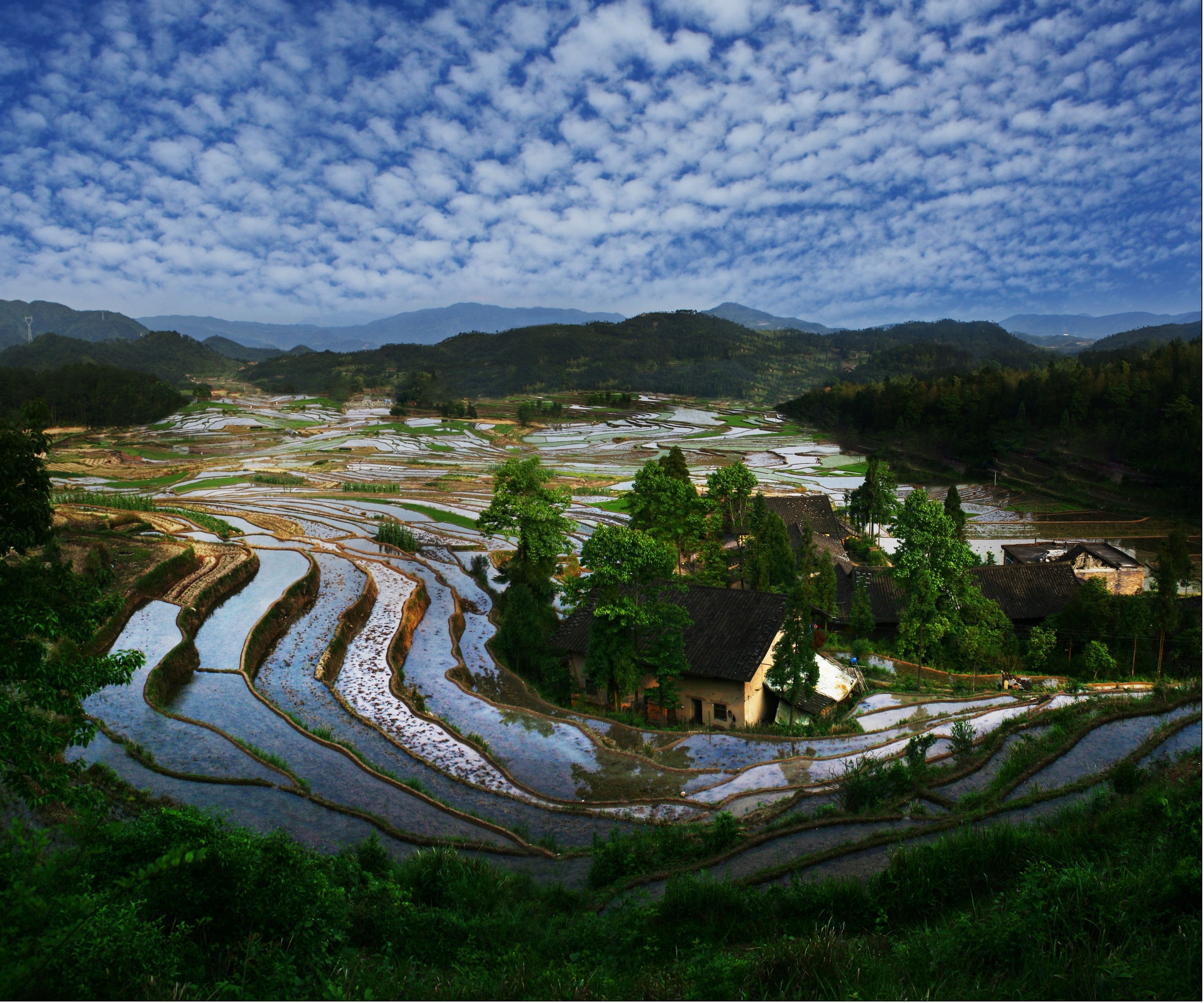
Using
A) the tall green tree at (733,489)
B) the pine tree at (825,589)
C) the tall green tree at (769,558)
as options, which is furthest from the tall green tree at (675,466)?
the pine tree at (825,589)

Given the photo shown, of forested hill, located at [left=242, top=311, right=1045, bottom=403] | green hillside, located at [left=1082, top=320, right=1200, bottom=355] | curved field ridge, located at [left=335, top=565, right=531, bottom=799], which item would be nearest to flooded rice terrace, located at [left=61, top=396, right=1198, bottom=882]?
curved field ridge, located at [left=335, top=565, right=531, bottom=799]

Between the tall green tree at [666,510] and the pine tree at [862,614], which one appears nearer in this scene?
the pine tree at [862,614]

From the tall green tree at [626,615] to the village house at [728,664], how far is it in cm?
81

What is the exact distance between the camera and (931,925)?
6.62 meters

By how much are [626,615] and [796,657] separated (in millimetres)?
4357

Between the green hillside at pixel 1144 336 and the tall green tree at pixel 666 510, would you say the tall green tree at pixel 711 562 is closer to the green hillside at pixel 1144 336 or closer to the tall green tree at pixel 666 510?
the tall green tree at pixel 666 510

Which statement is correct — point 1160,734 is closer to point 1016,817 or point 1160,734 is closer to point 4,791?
point 1016,817

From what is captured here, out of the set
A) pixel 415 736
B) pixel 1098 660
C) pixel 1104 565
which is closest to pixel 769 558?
pixel 1098 660

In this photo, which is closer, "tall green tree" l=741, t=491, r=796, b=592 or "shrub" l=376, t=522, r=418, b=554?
"tall green tree" l=741, t=491, r=796, b=592

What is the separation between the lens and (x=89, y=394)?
279 ft

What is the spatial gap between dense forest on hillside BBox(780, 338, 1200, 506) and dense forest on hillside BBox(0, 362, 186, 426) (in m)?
99.9

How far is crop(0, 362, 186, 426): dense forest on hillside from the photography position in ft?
260

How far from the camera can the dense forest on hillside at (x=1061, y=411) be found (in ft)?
170

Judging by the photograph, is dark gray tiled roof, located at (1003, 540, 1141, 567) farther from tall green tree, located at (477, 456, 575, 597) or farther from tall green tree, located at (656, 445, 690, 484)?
tall green tree, located at (477, 456, 575, 597)
